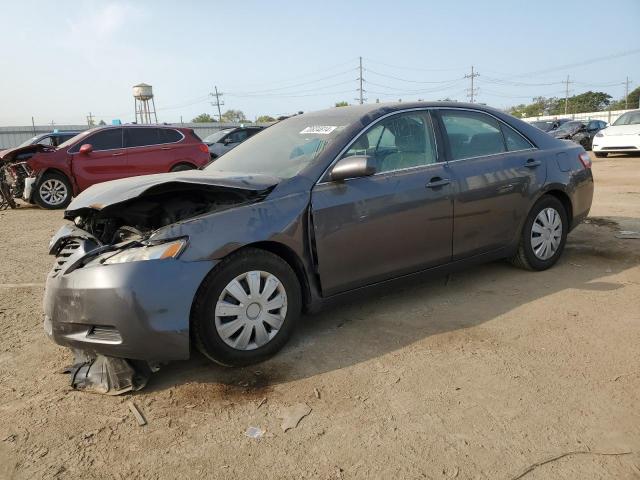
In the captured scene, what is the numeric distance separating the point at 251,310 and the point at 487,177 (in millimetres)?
2315

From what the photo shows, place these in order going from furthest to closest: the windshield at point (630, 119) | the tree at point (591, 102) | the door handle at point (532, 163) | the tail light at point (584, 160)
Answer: the tree at point (591, 102), the windshield at point (630, 119), the tail light at point (584, 160), the door handle at point (532, 163)

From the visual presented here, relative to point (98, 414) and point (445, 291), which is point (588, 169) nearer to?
point (445, 291)

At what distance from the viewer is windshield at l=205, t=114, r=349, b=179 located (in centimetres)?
363

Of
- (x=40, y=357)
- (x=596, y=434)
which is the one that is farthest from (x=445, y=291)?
(x=40, y=357)

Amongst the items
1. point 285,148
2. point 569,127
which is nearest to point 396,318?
point 285,148

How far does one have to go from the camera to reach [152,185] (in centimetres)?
303

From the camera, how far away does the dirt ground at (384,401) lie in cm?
228

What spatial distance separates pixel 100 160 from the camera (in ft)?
34.2

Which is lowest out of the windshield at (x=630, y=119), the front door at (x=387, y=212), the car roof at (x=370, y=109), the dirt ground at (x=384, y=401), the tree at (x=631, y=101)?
the dirt ground at (x=384, y=401)

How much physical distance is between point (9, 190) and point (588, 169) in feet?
35.2

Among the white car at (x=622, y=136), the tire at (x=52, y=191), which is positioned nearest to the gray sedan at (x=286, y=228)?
the tire at (x=52, y=191)

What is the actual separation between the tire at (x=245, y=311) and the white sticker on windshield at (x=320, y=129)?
3.64 ft

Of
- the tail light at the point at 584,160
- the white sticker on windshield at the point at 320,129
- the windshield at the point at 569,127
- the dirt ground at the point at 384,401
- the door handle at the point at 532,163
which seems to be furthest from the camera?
the windshield at the point at 569,127

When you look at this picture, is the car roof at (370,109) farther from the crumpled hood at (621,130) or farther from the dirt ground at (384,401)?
the crumpled hood at (621,130)
